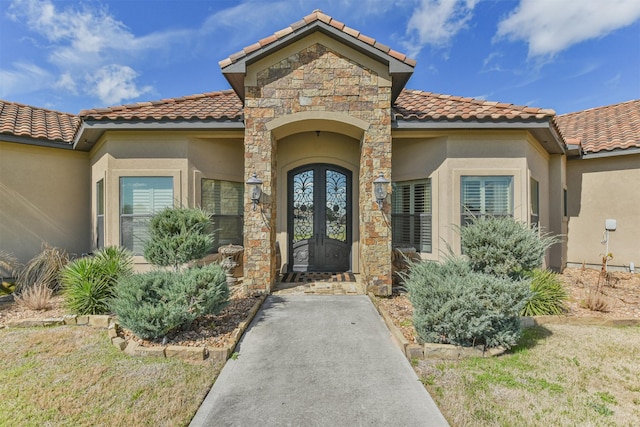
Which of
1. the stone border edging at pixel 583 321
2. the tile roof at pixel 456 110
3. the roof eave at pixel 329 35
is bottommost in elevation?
the stone border edging at pixel 583 321

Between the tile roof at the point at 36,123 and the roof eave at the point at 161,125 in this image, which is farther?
the tile roof at the point at 36,123

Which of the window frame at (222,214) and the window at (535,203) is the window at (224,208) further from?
the window at (535,203)

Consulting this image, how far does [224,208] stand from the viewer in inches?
337

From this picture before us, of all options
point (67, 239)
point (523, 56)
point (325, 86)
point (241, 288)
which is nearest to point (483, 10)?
point (523, 56)

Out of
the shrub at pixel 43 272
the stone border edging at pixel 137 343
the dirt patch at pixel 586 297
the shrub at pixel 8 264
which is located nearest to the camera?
the stone border edging at pixel 137 343

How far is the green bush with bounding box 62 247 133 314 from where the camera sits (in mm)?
5699

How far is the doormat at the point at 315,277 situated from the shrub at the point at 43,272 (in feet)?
19.2

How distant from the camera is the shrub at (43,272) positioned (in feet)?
Answer: 23.7

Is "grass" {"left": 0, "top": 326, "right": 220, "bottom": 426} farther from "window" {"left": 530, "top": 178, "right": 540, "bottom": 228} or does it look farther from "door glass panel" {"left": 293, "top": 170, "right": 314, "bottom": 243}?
"window" {"left": 530, "top": 178, "right": 540, "bottom": 228}

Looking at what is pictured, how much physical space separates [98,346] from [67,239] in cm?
634

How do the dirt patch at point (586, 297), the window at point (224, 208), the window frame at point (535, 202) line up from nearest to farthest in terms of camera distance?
the dirt patch at point (586, 297) → the window at point (224, 208) → the window frame at point (535, 202)

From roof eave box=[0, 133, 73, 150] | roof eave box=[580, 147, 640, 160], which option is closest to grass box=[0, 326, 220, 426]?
roof eave box=[0, 133, 73, 150]

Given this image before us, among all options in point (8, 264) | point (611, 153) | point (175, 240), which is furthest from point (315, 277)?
point (611, 153)

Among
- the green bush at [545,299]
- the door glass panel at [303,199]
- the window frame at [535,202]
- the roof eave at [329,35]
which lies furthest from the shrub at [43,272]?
the window frame at [535,202]
